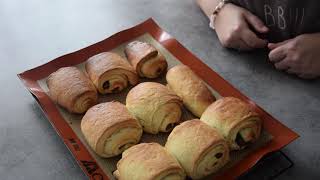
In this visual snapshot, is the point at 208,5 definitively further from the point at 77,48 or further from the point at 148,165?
the point at 148,165

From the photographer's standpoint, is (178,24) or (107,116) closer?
(107,116)

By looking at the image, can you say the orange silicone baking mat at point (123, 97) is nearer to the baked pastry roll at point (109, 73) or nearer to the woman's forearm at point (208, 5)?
the baked pastry roll at point (109, 73)

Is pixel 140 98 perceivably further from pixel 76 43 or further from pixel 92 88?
pixel 76 43

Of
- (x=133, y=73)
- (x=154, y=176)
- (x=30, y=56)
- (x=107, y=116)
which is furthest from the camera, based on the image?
(x=30, y=56)

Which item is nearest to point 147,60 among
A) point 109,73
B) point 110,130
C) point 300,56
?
point 109,73

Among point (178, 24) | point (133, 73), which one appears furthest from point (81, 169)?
point (178, 24)

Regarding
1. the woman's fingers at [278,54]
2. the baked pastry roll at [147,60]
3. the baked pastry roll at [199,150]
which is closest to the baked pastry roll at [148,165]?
the baked pastry roll at [199,150]

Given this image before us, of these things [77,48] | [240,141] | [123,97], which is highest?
[77,48]
